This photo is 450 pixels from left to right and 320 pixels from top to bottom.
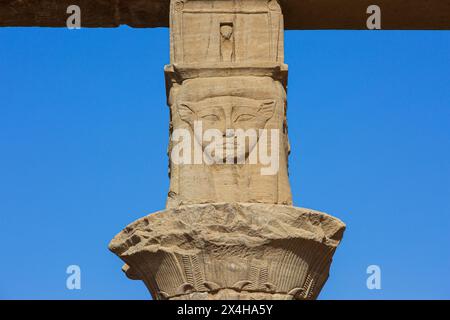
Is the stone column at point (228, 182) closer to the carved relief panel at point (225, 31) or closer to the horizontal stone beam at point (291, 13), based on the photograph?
the carved relief panel at point (225, 31)

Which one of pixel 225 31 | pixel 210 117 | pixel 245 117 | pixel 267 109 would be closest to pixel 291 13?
pixel 225 31

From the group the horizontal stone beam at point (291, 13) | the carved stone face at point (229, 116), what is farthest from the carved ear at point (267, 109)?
the horizontal stone beam at point (291, 13)

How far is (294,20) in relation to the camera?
1224 centimetres

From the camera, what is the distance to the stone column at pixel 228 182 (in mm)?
10188

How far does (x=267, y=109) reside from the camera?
36.3ft

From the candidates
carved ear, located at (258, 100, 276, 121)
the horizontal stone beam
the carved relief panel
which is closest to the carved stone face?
carved ear, located at (258, 100, 276, 121)

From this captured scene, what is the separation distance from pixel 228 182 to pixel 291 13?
2257 mm

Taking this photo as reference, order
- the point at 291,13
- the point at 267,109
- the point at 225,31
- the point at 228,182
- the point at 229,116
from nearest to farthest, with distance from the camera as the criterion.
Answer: the point at 228,182, the point at 229,116, the point at 267,109, the point at 225,31, the point at 291,13

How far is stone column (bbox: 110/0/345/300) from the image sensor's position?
33.4 ft

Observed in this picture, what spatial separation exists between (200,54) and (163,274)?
88.3 inches

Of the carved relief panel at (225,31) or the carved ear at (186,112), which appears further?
the carved relief panel at (225,31)

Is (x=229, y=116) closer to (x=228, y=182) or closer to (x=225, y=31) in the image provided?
(x=228, y=182)

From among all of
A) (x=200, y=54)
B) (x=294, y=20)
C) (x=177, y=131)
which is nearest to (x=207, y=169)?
(x=177, y=131)

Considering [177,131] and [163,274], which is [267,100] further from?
[163,274]
